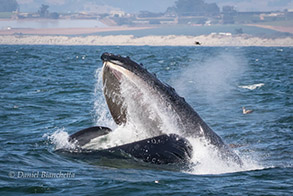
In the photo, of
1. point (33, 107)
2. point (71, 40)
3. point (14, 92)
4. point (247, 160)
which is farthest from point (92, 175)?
point (71, 40)

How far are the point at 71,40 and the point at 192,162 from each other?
17203 centimetres

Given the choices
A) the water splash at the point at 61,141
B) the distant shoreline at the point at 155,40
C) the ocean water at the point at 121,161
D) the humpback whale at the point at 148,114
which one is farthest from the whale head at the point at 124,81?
the distant shoreline at the point at 155,40

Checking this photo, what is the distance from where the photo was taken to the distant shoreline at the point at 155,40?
167m

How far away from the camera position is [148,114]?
7.08 meters

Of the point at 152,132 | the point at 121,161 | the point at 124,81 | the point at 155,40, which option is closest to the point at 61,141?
the point at 121,161

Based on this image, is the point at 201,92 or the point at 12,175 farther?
the point at 201,92

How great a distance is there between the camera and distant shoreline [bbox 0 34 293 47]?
547ft

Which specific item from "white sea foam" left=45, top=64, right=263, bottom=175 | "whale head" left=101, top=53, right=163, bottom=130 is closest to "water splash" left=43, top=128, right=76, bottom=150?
"white sea foam" left=45, top=64, right=263, bottom=175

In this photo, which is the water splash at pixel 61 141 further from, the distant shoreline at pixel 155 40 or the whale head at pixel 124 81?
the distant shoreline at pixel 155 40

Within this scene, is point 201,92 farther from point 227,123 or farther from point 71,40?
point 71,40

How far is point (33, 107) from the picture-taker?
1552 centimetres

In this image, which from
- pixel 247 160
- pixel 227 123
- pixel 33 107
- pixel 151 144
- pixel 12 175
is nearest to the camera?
pixel 151 144

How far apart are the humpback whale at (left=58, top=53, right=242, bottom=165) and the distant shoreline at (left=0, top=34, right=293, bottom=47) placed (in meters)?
157

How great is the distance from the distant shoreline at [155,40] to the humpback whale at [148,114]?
156761mm
